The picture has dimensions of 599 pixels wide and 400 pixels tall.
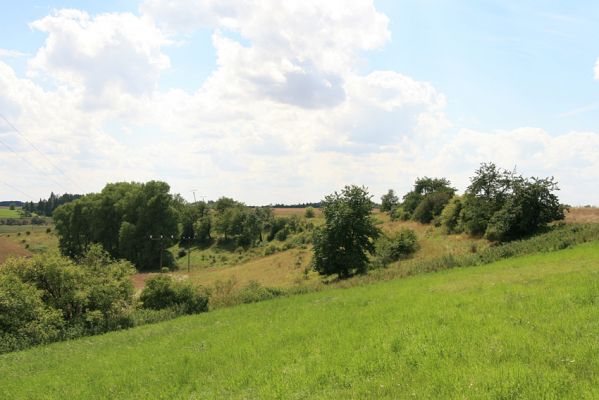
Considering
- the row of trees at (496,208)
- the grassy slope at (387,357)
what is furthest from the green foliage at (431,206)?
the grassy slope at (387,357)

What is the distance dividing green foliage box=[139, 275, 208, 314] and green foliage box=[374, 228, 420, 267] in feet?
78.1

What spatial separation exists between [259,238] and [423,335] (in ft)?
357

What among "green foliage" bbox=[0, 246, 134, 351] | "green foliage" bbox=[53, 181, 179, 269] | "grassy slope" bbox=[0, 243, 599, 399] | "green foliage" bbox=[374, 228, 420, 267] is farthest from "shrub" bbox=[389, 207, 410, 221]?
"grassy slope" bbox=[0, 243, 599, 399]

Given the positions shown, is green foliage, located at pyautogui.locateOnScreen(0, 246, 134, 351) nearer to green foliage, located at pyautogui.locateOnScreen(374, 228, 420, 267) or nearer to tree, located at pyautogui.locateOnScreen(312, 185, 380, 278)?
tree, located at pyautogui.locateOnScreen(312, 185, 380, 278)

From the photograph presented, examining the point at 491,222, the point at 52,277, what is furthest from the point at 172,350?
the point at 491,222

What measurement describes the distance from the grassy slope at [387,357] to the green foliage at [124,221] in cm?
7923

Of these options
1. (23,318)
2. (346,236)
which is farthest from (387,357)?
(346,236)

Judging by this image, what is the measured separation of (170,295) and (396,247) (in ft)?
98.5

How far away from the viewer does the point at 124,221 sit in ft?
322

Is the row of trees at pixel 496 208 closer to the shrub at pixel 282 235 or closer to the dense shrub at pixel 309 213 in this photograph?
the shrub at pixel 282 235

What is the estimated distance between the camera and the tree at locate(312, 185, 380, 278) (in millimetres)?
47625

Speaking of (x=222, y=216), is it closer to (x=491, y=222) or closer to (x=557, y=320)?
(x=491, y=222)

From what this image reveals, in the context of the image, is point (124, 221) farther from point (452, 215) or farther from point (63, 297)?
point (452, 215)

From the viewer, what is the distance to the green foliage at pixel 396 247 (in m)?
53.8
